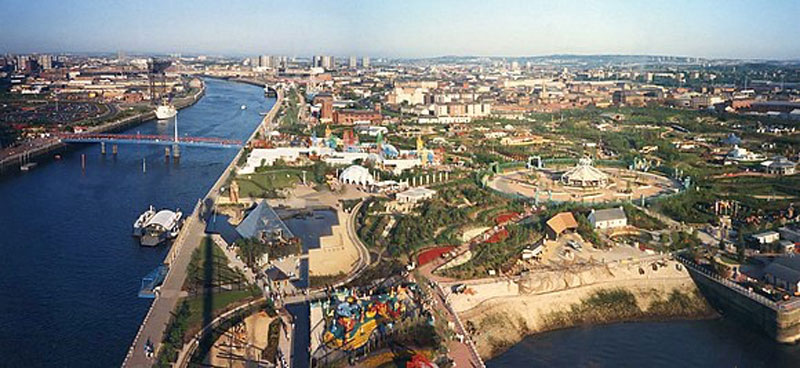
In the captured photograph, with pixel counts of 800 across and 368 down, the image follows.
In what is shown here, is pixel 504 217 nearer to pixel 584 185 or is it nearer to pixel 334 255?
pixel 584 185

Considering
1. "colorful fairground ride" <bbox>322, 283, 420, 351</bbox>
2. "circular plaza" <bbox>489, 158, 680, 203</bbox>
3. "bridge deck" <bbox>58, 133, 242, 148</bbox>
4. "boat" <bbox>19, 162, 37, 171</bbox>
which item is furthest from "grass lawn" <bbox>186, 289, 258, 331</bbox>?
"boat" <bbox>19, 162, 37, 171</bbox>

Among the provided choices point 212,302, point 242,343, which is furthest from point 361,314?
point 212,302

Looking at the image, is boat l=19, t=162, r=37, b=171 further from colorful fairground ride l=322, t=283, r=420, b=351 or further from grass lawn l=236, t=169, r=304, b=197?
colorful fairground ride l=322, t=283, r=420, b=351

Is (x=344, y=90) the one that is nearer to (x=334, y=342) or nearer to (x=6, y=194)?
(x=6, y=194)

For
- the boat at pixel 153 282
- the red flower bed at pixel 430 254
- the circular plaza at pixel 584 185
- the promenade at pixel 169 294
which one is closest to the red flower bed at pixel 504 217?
the circular plaza at pixel 584 185

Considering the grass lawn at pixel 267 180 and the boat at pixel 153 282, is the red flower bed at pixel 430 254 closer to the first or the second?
the boat at pixel 153 282

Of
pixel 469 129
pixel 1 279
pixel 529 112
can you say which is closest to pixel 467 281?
pixel 1 279

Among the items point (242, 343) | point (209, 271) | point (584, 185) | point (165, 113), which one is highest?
point (165, 113)
